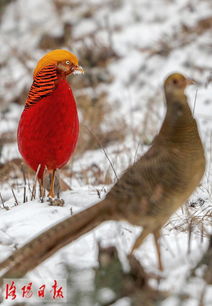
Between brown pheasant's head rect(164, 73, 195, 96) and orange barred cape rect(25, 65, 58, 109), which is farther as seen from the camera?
orange barred cape rect(25, 65, 58, 109)

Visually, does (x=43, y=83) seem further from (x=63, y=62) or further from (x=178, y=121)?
(x=178, y=121)

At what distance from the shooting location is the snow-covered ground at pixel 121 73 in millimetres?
2689

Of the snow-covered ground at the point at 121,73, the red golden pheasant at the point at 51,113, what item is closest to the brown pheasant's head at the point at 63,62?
the red golden pheasant at the point at 51,113

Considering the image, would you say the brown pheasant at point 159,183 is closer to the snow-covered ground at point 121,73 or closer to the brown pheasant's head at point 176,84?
the brown pheasant's head at point 176,84

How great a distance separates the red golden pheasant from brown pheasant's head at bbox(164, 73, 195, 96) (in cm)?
89

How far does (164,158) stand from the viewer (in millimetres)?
1905

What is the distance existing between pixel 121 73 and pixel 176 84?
501 centimetres

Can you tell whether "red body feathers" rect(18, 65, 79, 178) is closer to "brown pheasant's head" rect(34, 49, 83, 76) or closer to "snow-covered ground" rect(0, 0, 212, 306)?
"brown pheasant's head" rect(34, 49, 83, 76)

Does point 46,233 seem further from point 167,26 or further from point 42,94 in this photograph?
point 167,26

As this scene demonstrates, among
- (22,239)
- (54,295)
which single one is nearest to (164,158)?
(54,295)

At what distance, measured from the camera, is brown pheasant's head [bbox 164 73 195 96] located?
1.90m

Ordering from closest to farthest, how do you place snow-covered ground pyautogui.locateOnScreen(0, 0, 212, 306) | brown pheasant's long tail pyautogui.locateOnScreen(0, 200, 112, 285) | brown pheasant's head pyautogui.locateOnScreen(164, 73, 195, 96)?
1. brown pheasant's long tail pyautogui.locateOnScreen(0, 200, 112, 285)
2. brown pheasant's head pyautogui.locateOnScreen(164, 73, 195, 96)
3. snow-covered ground pyautogui.locateOnScreen(0, 0, 212, 306)

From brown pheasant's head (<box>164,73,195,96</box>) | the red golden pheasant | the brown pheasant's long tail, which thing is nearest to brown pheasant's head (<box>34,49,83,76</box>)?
the red golden pheasant

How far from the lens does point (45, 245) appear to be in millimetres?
1807
